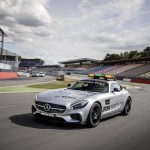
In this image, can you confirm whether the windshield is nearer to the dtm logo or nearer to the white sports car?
the white sports car

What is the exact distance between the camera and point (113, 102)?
9.13 meters

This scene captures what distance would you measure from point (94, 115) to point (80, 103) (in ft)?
2.25

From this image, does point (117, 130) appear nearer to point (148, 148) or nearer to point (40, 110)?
point (148, 148)

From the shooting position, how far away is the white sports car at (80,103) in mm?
7207

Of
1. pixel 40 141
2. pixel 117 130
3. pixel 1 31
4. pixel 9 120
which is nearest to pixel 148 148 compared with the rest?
pixel 117 130

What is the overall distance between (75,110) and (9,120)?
1.98 meters

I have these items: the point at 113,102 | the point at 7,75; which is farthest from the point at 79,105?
the point at 7,75

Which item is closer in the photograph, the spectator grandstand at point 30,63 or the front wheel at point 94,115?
the front wheel at point 94,115

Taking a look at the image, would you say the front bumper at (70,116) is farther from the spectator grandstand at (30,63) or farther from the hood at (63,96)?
the spectator grandstand at (30,63)

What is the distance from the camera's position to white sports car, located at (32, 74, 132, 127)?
7.21 meters

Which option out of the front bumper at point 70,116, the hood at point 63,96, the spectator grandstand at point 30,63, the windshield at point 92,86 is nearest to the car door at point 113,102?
the windshield at point 92,86

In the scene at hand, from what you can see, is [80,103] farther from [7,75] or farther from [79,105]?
[7,75]

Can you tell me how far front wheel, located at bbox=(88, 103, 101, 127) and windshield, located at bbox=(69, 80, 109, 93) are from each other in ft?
3.36

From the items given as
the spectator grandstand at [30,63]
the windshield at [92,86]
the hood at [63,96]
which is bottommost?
the hood at [63,96]
